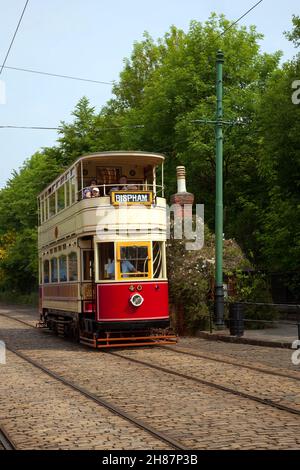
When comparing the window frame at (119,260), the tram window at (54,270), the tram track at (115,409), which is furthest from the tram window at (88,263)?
the tram track at (115,409)

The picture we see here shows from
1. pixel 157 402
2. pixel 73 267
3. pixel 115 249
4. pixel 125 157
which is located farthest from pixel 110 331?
pixel 157 402

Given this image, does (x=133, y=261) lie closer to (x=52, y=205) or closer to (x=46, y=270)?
(x=52, y=205)

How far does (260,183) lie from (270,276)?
288 inches

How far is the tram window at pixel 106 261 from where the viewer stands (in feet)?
60.5

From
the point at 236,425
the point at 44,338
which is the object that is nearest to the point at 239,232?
the point at 44,338

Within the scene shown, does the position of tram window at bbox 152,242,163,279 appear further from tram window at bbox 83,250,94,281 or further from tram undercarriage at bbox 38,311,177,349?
tram window at bbox 83,250,94,281

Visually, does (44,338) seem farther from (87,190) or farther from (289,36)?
(289,36)

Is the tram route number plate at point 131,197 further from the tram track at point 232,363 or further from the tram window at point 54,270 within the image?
the tram window at point 54,270

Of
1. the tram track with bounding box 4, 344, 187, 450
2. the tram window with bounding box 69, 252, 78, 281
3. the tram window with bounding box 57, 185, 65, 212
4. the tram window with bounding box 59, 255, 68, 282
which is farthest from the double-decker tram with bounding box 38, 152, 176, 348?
the tram track with bounding box 4, 344, 187, 450

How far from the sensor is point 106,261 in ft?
61.0

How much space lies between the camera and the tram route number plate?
1858 centimetres

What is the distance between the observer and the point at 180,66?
38469 mm

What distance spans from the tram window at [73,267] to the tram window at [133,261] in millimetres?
1880

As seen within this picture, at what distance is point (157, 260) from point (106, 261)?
1260 millimetres
